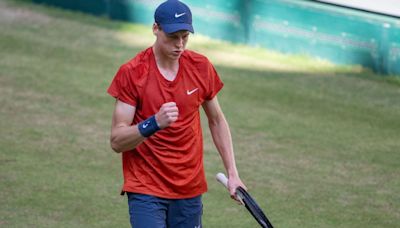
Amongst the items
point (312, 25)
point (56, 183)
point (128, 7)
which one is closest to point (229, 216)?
point (56, 183)

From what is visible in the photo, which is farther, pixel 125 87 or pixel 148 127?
pixel 125 87

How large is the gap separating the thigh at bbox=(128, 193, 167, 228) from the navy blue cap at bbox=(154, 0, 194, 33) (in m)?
1.11

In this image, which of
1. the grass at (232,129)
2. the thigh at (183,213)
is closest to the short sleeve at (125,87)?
the thigh at (183,213)

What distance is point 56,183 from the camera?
9906 millimetres

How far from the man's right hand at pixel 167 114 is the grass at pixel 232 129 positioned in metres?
3.17

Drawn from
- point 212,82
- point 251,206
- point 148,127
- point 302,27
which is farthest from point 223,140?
point 302,27

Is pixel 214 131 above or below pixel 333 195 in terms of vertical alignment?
above

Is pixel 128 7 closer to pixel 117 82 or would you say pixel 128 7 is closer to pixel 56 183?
pixel 56 183

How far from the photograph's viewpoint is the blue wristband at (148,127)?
19.4 feet

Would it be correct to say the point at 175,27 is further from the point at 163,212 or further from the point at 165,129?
the point at 163,212

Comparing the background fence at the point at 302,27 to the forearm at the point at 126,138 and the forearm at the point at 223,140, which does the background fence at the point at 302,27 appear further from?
the forearm at the point at 126,138

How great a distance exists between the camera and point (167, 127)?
Result: 632cm

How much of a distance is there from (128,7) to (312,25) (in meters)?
3.81

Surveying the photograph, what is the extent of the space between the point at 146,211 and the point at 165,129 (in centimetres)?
55
